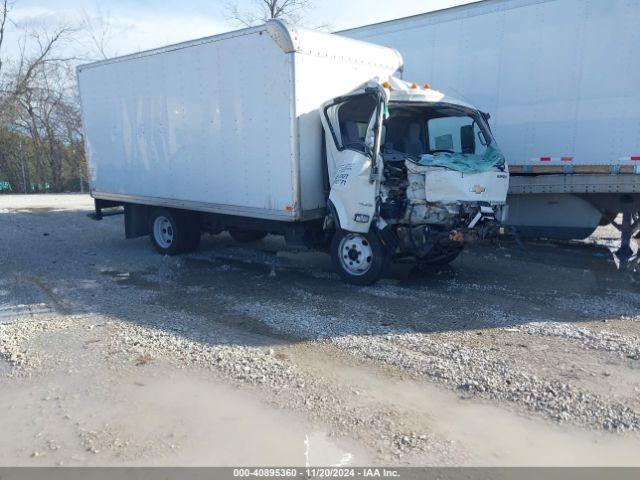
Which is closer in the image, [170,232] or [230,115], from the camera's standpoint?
[230,115]

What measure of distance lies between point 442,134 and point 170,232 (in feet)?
17.3

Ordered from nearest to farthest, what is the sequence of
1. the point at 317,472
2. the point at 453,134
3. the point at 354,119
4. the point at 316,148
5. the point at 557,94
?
the point at 317,472, the point at 354,119, the point at 316,148, the point at 453,134, the point at 557,94

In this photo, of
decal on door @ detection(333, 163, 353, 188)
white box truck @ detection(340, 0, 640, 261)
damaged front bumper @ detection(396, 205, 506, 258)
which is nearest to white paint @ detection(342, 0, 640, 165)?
white box truck @ detection(340, 0, 640, 261)

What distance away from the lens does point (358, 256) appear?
23.5 ft

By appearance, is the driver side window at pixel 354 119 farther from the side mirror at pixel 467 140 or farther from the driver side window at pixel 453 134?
the side mirror at pixel 467 140

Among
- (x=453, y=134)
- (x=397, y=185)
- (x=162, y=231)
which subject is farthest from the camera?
(x=162, y=231)

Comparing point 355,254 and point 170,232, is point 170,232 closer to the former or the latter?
point 170,232

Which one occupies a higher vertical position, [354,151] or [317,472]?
[354,151]

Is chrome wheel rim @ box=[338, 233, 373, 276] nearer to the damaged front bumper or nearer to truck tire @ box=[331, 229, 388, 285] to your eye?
truck tire @ box=[331, 229, 388, 285]

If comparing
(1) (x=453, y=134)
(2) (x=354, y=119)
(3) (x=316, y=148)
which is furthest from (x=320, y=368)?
(1) (x=453, y=134)

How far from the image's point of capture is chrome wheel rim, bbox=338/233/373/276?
7074 millimetres

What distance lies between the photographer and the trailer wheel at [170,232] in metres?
9.53

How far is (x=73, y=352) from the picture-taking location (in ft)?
16.1

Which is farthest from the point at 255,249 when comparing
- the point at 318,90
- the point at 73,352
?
the point at 73,352
